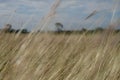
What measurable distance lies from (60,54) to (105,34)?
433 mm

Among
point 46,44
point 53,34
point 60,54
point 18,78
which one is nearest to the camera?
point 18,78

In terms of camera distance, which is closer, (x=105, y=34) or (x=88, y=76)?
(x=88, y=76)

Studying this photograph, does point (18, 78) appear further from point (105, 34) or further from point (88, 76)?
point (105, 34)

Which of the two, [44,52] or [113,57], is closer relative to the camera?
[44,52]

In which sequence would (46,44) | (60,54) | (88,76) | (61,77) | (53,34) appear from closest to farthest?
(88,76) < (61,77) < (46,44) < (60,54) < (53,34)

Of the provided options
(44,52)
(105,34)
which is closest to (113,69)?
(105,34)

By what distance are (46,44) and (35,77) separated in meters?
0.45

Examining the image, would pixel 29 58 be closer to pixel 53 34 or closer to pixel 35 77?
pixel 35 77

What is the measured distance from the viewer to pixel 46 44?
6.19 ft

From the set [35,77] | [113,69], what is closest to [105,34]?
[113,69]

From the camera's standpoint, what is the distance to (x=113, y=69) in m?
1.70

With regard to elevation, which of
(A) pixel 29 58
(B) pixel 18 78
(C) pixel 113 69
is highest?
(B) pixel 18 78

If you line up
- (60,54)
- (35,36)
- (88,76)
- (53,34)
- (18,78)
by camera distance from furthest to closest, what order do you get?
1. (53,34)
2. (60,54)
3. (35,36)
4. (88,76)
5. (18,78)

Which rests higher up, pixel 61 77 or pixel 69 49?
pixel 61 77
